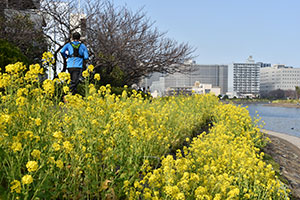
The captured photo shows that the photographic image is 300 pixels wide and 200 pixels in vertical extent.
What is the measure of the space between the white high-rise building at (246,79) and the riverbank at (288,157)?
16027 cm

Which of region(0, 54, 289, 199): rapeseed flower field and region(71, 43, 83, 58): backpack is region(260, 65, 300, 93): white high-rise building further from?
region(0, 54, 289, 199): rapeseed flower field

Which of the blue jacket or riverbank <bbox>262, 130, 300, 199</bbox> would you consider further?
the blue jacket

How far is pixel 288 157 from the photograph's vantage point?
5.96m

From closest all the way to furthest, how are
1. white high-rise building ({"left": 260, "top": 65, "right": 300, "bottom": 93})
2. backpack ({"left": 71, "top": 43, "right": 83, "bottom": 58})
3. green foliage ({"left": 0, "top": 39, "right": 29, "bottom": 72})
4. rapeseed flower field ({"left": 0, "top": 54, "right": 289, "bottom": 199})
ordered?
rapeseed flower field ({"left": 0, "top": 54, "right": 289, "bottom": 199})
green foliage ({"left": 0, "top": 39, "right": 29, "bottom": 72})
backpack ({"left": 71, "top": 43, "right": 83, "bottom": 58})
white high-rise building ({"left": 260, "top": 65, "right": 300, "bottom": 93})

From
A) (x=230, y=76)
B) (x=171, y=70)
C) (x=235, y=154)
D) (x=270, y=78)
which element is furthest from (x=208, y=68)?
(x=235, y=154)

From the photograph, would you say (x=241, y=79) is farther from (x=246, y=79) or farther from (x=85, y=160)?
(x=85, y=160)

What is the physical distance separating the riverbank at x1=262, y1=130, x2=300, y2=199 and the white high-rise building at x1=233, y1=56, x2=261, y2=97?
160 meters

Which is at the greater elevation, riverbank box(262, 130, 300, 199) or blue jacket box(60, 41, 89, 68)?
blue jacket box(60, 41, 89, 68)

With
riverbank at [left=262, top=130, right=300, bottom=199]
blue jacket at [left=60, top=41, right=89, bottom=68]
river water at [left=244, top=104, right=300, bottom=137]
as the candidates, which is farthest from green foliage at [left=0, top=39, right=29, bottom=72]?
river water at [left=244, top=104, right=300, bottom=137]

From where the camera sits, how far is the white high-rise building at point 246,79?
16338 centimetres

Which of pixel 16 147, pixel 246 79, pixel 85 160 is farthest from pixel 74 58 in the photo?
pixel 246 79

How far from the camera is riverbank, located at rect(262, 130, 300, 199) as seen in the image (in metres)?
4.43

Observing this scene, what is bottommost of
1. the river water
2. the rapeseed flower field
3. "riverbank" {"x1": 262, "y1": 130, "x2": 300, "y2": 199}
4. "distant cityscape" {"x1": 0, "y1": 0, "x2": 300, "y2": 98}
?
the river water

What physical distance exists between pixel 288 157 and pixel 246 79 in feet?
557
